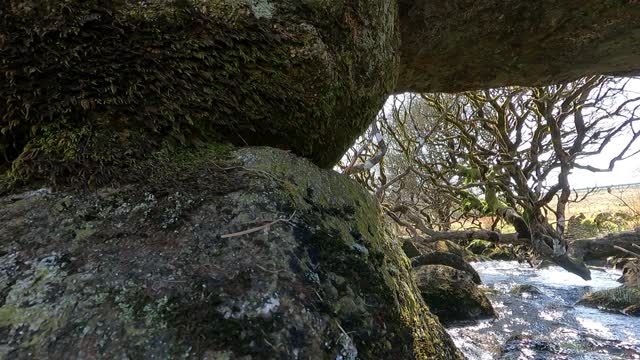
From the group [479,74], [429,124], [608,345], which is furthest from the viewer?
[429,124]

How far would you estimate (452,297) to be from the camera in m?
5.44

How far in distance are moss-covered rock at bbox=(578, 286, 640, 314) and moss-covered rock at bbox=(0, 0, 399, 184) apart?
5.85 m

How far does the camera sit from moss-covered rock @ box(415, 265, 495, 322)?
5.38 metres

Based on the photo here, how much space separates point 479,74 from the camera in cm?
233

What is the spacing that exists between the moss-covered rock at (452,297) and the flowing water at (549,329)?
203 mm

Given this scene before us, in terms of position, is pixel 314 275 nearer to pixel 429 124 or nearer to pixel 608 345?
pixel 608 345

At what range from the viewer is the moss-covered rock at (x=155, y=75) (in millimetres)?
1129

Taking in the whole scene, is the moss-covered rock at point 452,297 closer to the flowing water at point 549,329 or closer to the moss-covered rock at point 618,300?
the flowing water at point 549,329

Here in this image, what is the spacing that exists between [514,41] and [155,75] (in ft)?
6.17

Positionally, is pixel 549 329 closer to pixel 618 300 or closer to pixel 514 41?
pixel 618 300

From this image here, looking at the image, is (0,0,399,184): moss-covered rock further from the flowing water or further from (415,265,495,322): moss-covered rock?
(415,265,495,322): moss-covered rock

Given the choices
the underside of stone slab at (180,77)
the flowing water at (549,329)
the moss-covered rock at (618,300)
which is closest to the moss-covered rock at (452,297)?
the flowing water at (549,329)

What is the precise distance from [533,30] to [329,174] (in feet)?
4.68

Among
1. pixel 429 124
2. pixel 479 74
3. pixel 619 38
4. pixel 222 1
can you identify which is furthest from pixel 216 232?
pixel 429 124
